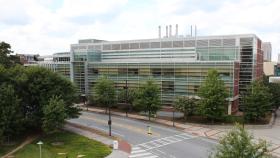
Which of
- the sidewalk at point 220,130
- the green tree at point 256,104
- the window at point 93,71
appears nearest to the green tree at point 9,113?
the sidewalk at point 220,130

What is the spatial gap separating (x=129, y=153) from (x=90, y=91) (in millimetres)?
40624

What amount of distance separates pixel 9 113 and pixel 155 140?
18340 mm

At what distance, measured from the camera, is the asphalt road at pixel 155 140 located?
33094mm

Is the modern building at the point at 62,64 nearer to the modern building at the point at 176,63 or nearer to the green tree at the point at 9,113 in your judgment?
the modern building at the point at 176,63

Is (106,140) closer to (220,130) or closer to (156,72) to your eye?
(220,130)

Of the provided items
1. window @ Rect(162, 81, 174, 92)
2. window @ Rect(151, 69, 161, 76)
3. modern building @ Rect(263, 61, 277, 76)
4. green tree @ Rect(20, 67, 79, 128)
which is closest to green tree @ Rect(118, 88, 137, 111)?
window @ Rect(151, 69, 161, 76)

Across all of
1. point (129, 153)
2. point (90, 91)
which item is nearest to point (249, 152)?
point (129, 153)

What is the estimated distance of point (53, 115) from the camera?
1483 inches

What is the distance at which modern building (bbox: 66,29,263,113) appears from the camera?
5653 centimetres

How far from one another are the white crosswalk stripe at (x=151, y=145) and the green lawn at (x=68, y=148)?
10.4 feet

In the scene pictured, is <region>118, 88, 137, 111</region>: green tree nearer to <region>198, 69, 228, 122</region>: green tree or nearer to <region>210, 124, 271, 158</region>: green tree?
<region>198, 69, 228, 122</region>: green tree

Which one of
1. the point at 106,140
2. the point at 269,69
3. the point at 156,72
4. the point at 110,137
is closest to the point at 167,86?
the point at 156,72

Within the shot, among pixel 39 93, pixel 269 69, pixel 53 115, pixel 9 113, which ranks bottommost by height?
pixel 53 115

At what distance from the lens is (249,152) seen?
17906 millimetres
